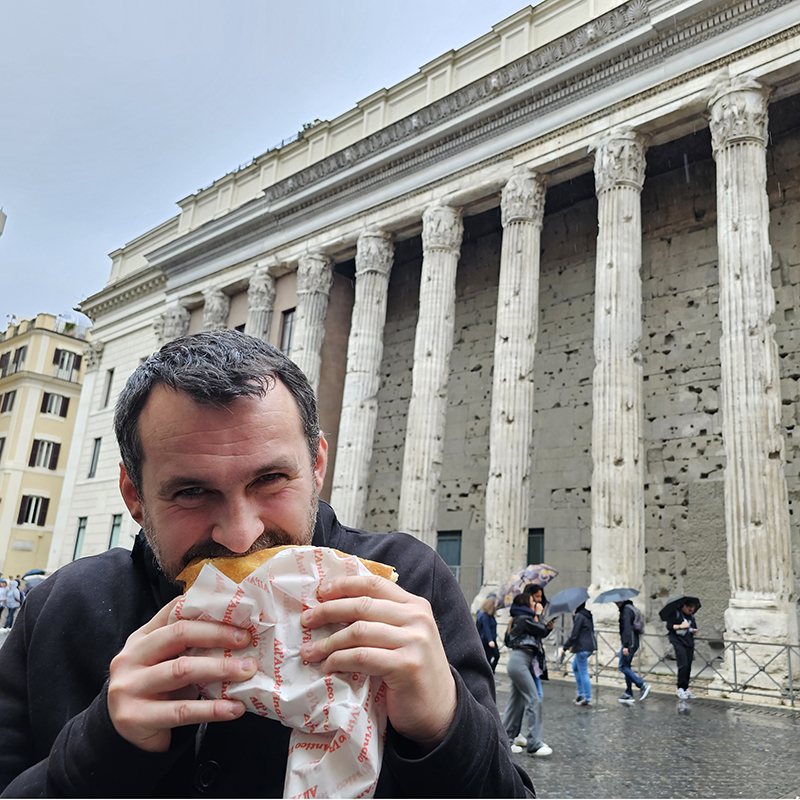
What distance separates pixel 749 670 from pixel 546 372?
386 inches

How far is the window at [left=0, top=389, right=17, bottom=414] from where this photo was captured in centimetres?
3897

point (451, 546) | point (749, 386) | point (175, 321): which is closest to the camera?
point (749, 386)

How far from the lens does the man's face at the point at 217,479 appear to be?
131cm

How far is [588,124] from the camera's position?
15.5m

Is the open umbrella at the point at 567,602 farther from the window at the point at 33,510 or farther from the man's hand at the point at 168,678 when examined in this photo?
the window at the point at 33,510

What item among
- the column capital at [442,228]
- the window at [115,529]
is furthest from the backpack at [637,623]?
the window at [115,529]

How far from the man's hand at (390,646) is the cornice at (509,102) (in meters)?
15.2

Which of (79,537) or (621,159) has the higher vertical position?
(621,159)

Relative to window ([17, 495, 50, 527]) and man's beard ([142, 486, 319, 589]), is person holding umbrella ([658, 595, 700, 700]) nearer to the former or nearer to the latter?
man's beard ([142, 486, 319, 589])

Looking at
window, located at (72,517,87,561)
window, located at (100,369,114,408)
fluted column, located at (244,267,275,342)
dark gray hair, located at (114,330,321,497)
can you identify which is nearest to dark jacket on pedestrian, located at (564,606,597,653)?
dark gray hair, located at (114,330,321,497)

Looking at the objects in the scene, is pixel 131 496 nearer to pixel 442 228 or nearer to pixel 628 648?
pixel 628 648

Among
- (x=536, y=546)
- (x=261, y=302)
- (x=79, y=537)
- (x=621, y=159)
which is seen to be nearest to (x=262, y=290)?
(x=261, y=302)

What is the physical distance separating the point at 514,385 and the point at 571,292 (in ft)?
16.5

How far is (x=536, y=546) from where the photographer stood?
18.3 m
